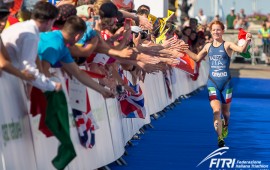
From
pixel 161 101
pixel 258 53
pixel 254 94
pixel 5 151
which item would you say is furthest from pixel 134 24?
pixel 258 53

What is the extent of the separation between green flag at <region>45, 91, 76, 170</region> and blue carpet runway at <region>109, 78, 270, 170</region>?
312cm

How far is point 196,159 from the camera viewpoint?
13.3 m

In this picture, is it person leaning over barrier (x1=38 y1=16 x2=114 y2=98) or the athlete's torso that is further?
the athlete's torso

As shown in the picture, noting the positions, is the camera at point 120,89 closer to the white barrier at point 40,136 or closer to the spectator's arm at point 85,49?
the white barrier at point 40,136

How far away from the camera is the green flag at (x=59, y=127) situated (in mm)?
9148

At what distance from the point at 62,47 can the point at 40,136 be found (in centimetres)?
96

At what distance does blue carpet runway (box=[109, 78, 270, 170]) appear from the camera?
1281cm

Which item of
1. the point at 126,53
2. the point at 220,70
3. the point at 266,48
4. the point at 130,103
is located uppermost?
the point at 126,53

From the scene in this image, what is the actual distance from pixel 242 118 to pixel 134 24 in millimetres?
6447

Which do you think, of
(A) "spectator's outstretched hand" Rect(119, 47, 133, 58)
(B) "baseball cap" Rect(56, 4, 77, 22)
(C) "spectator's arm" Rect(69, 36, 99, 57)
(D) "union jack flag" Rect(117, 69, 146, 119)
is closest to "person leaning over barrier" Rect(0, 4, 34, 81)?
(C) "spectator's arm" Rect(69, 36, 99, 57)

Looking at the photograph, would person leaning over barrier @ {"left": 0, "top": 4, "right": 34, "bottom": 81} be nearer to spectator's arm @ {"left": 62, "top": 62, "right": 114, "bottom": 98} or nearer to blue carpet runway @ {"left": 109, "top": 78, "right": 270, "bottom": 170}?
spectator's arm @ {"left": 62, "top": 62, "right": 114, "bottom": 98}

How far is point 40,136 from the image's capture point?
968 cm

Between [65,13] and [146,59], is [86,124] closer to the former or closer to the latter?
[146,59]

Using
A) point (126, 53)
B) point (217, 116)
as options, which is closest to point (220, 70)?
point (217, 116)
